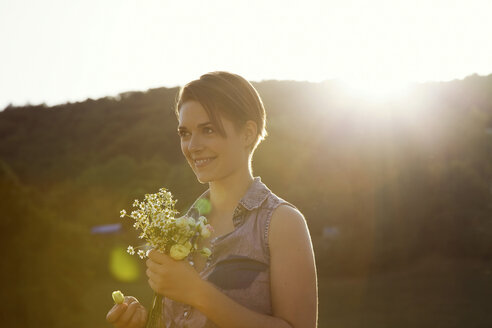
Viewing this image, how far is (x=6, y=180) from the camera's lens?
13.5m

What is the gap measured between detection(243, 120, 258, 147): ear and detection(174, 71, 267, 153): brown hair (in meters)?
0.02

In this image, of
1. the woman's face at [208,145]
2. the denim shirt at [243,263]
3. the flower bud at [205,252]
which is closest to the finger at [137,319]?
the denim shirt at [243,263]

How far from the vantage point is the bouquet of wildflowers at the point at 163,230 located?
2.73m

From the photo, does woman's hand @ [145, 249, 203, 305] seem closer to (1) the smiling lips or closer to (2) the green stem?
(2) the green stem

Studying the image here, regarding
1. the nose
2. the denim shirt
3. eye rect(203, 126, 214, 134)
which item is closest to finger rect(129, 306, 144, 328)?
the denim shirt

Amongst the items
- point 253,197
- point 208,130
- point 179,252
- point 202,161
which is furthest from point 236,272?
point 208,130

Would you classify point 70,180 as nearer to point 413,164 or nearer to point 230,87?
point 413,164

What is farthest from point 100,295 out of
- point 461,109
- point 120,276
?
point 461,109

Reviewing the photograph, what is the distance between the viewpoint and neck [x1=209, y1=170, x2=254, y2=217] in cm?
297

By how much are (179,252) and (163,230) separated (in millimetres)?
184

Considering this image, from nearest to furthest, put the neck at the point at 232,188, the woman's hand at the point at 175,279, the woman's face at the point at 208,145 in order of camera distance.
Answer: the woman's hand at the point at 175,279 < the woman's face at the point at 208,145 < the neck at the point at 232,188

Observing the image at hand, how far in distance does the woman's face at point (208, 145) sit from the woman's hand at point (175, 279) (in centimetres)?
53

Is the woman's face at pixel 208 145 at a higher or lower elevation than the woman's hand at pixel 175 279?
higher

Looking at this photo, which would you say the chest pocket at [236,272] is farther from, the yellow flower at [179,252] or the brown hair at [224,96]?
the brown hair at [224,96]
